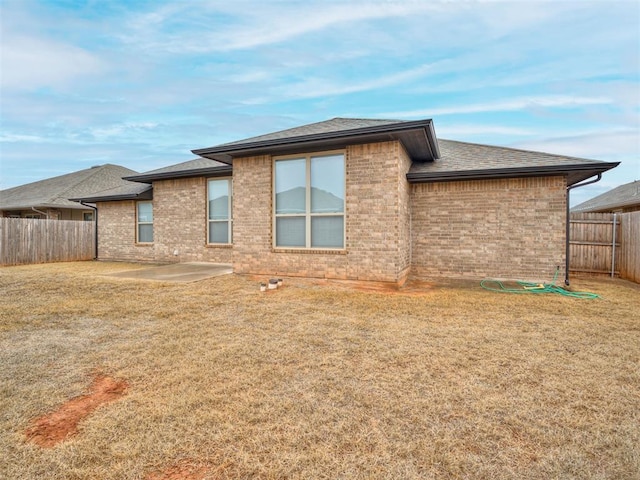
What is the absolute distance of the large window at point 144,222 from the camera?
12.8 metres

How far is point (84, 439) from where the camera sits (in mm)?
1893

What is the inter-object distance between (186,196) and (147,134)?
25903 millimetres

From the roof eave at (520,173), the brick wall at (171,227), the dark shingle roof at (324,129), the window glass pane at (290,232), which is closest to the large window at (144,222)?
the brick wall at (171,227)

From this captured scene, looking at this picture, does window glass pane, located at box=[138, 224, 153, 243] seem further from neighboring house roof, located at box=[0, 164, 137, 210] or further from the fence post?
the fence post

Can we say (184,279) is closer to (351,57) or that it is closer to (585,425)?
(585,425)

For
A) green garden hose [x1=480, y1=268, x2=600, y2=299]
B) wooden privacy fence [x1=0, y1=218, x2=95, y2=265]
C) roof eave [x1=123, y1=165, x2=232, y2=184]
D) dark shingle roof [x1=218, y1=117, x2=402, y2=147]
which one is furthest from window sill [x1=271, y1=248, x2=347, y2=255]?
wooden privacy fence [x1=0, y1=218, x2=95, y2=265]

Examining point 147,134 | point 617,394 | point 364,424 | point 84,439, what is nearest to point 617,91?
point 617,394

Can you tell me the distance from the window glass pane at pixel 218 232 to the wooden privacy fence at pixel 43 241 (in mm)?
7271

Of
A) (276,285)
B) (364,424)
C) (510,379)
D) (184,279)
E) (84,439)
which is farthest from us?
(184,279)

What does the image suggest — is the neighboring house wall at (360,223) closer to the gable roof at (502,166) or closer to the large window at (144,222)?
the gable roof at (502,166)

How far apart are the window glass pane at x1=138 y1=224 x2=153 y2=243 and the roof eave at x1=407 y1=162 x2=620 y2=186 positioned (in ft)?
34.3

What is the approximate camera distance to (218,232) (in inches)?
437

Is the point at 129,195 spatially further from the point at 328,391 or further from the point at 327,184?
the point at 328,391

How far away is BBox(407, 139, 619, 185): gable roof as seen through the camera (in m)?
7.18
